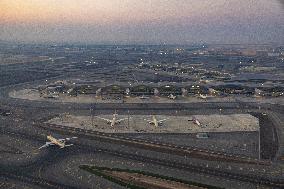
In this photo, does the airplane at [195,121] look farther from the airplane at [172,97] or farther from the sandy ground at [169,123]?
the airplane at [172,97]

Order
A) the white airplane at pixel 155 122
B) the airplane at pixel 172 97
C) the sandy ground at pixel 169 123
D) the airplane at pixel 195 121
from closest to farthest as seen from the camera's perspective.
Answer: the sandy ground at pixel 169 123
the white airplane at pixel 155 122
the airplane at pixel 195 121
the airplane at pixel 172 97

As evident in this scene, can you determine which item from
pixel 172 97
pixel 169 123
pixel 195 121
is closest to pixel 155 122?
pixel 169 123

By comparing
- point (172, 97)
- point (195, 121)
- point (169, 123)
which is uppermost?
point (172, 97)

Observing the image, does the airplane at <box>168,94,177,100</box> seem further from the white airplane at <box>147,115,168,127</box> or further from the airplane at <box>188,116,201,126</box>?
the white airplane at <box>147,115,168,127</box>

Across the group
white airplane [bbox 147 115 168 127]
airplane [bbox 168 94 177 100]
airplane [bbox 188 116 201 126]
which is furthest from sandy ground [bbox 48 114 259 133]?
airplane [bbox 168 94 177 100]

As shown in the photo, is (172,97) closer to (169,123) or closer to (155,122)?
(169,123)

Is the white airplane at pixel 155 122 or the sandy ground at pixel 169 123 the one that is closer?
the sandy ground at pixel 169 123

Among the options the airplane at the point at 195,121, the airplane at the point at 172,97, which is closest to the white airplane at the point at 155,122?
the airplane at the point at 195,121

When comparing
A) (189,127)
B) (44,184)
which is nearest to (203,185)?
(44,184)

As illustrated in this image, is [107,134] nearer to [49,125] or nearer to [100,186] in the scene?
[49,125]

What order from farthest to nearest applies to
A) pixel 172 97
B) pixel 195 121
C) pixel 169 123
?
pixel 172 97, pixel 169 123, pixel 195 121
